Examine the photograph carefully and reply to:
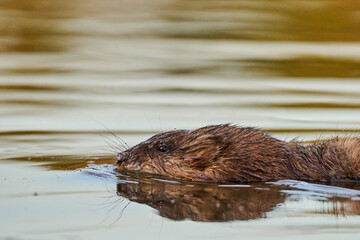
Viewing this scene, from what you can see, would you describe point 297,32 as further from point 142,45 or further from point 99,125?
point 99,125

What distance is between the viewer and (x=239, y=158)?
8266 millimetres

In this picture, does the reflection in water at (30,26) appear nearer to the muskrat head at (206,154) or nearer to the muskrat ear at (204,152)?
the muskrat head at (206,154)

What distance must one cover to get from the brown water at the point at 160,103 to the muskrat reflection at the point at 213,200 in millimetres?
15

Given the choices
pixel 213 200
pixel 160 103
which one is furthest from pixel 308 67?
pixel 213 200

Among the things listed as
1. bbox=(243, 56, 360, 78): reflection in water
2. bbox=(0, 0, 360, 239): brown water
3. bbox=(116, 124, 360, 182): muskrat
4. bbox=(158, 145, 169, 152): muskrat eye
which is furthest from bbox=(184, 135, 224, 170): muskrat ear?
bbox=(243, 56, 360, 78): reflection in water

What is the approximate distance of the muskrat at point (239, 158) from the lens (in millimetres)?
8203

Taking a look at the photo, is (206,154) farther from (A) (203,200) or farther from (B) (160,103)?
(B) (160,103)

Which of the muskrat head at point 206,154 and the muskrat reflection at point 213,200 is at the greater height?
the muskrat head at point 206,154

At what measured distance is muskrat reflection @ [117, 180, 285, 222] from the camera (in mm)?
6824

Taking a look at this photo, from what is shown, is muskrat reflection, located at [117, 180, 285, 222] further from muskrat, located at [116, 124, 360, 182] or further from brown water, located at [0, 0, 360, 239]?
muskrat, located at [116, 124, 360, 182]

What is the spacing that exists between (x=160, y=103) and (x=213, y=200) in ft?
14.7

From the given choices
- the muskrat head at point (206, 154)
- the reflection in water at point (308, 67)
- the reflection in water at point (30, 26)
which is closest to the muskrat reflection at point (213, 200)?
the muskrat head at point (206, 154)

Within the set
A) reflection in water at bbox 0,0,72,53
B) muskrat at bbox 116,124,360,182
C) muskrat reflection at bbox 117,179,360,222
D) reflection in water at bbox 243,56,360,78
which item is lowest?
muskrat reflection at bbox 117,179,360,222

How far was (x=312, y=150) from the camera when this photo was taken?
848cm
